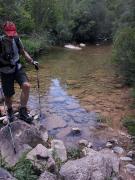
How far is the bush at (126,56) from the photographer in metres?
12.0

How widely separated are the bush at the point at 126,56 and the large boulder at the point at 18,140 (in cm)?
552

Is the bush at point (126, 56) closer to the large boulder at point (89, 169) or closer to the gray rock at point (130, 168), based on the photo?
the gray rock at point (130, 168)

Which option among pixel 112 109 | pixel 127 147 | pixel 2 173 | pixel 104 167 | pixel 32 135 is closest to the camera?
pixel 2 173

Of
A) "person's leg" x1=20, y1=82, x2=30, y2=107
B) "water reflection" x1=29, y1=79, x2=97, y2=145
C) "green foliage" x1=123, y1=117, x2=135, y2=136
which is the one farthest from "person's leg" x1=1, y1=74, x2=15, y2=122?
"green foliage" x1=123, y1=117, x2=135, y2=136

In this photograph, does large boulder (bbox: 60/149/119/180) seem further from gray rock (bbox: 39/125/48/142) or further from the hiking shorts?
the hiking shorts

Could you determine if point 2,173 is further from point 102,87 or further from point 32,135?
point 102,87

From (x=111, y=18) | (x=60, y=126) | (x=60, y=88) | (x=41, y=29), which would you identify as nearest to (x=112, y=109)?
(x=60, y=126)

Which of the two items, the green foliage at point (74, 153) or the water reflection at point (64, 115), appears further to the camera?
the water reflection at point (64, 115)

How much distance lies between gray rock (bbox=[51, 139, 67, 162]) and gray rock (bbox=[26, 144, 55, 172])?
50 centimetres

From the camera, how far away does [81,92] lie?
11789 mm

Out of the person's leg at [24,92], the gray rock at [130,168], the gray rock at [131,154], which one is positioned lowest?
the gray rock at [131,154]

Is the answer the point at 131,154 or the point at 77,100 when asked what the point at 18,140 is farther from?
the point at 77,100

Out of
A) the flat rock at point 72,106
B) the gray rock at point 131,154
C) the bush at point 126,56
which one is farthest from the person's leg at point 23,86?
the bush at point 126,56

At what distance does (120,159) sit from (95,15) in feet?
101
